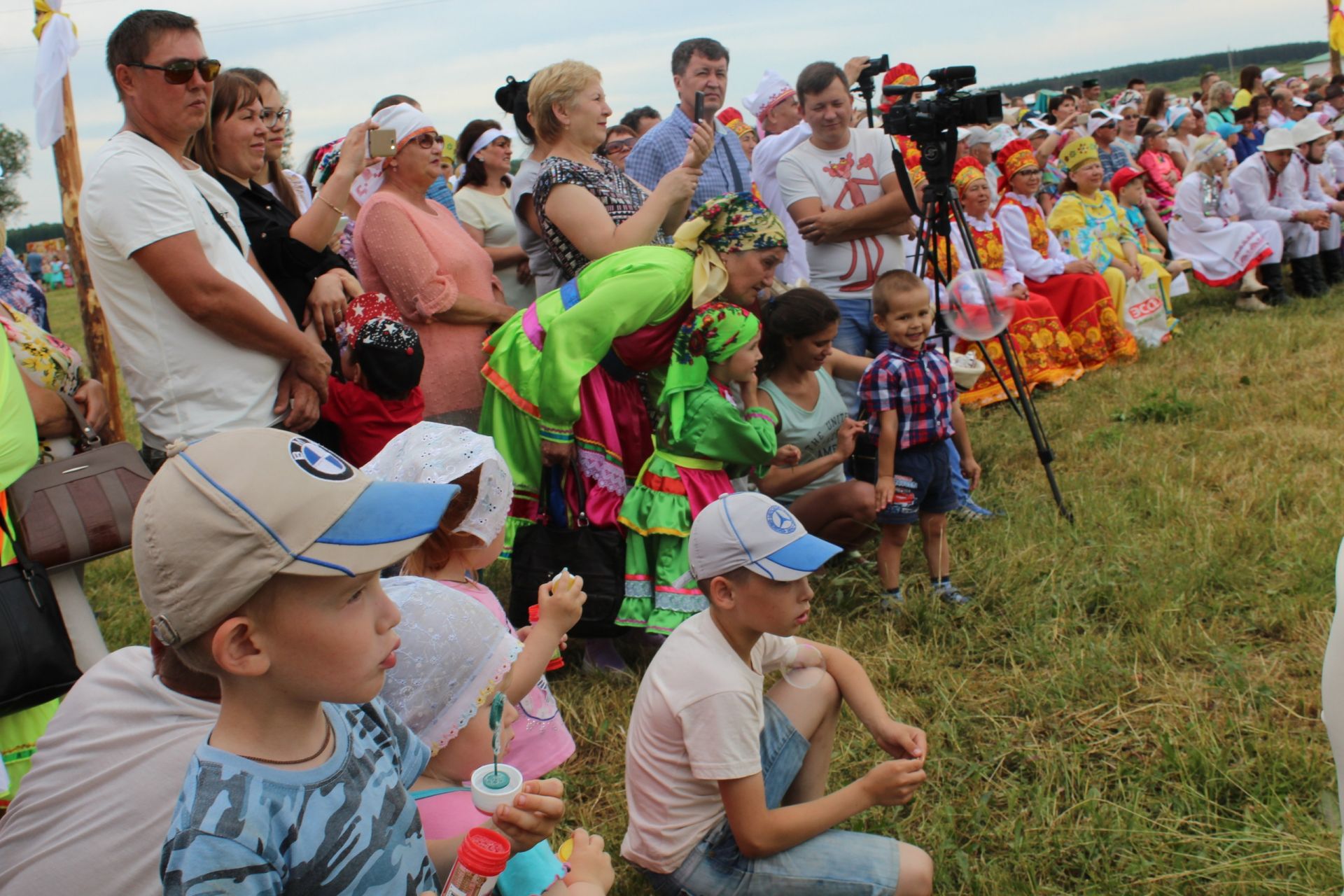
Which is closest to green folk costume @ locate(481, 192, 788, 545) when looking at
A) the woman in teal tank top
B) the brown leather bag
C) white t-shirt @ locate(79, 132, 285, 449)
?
the woman in teal tank top

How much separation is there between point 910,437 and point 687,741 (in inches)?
79.8

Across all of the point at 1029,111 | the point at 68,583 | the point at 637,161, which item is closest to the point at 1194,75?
the point at 1029,111

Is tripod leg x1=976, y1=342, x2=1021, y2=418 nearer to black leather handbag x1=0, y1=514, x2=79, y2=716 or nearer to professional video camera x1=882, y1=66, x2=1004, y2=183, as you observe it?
professional video camera x1=882, y1=66, x2=1004, y2=183

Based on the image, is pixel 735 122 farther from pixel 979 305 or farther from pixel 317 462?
pixel 317 462

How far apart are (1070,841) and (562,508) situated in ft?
6.03

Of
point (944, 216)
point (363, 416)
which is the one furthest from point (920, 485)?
point (363, 416)

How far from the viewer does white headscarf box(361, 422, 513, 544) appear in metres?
2.27

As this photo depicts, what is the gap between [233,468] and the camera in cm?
124

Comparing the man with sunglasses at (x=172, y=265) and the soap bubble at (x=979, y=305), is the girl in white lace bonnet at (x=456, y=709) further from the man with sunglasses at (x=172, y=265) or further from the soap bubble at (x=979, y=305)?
the soap bubble at (x=979, y=305)

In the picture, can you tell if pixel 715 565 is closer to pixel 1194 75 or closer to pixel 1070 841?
pixel 1070 841

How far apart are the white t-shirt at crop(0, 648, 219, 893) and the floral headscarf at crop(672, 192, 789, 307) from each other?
2232mm

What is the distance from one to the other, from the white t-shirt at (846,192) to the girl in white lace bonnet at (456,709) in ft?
11.3

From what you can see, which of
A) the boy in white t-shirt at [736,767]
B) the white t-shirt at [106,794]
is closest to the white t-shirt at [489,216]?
the boy in white t-shirt at [736,767]

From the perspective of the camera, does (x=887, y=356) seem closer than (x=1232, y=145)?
Yes
